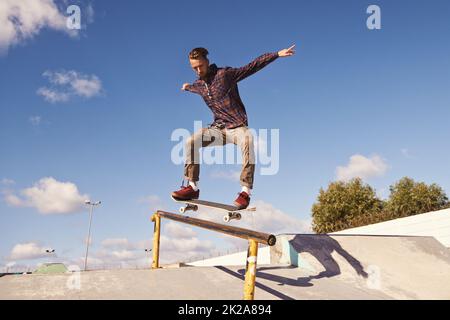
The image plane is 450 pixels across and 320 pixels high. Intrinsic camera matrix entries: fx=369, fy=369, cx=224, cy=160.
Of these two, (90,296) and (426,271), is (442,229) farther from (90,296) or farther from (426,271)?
(90,296)

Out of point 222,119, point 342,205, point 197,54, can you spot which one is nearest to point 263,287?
point 222,119

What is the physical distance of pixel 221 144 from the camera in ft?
19.2

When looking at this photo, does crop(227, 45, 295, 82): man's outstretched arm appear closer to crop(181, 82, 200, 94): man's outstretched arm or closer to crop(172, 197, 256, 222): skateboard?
crop(181, 82, 200, 94): man's outstretched arm

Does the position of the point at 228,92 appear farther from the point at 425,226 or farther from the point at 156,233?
the point at 425,226

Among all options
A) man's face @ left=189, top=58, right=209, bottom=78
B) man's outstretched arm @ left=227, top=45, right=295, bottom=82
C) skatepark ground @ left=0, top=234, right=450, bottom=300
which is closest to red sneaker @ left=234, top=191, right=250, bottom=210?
skatepark ground @ left=0, top=234, right=450, bottom=300

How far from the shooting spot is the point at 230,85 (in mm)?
5703

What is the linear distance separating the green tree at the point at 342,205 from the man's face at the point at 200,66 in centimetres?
2801

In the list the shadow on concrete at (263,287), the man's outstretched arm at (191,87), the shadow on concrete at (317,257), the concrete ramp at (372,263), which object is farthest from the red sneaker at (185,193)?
the concrete ramp at (372,263)

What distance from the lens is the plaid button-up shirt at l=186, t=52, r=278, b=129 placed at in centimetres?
559

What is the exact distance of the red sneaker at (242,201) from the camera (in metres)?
5.41

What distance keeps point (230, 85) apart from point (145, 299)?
10.9 ft

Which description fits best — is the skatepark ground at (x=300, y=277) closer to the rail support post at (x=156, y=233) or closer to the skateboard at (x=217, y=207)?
the skateboard at (x=217, y=207)

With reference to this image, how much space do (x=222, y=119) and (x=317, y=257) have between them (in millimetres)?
2967

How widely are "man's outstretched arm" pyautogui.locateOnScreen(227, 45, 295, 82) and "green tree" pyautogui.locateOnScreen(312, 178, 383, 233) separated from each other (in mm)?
27936
